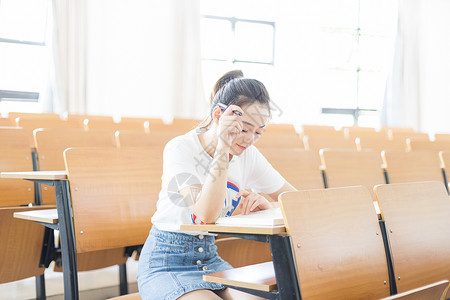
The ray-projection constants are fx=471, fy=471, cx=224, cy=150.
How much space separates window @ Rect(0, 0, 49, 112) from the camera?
5.75 metres

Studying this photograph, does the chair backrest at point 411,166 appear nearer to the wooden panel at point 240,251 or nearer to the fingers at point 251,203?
the wooden panel at point 240,251

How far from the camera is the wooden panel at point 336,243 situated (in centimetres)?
111

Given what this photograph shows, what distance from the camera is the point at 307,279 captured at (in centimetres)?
109

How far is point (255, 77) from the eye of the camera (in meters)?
3.74

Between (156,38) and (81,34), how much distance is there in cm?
103

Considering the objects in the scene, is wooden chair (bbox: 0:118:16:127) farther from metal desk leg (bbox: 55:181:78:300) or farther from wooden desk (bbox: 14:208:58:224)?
metal desk leg (bbox: 55:181:78:300)

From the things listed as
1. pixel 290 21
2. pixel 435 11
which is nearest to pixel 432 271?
pixel 290 21

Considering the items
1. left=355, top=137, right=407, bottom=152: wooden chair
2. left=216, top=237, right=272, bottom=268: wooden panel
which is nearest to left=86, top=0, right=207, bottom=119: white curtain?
left=355, top=137, right=407, bottom=152: wooden chair

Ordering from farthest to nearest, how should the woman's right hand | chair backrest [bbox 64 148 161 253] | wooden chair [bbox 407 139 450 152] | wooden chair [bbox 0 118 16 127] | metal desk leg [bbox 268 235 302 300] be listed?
wooden chair [bbox 407 139 450 152]
wooden chair [bbox 0 118 16 127]
chair backrest [bbox 64 148 161 253]
the woman's right hand
metal desk leg [bbox 268 235 302 300]

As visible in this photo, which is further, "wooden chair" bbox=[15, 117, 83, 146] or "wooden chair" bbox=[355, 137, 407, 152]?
"wooden chair" bbox=[355, 137, 407, 152]

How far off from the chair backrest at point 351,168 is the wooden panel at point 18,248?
1442 mm

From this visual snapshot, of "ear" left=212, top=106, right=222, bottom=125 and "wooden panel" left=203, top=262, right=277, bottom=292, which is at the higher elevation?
"ear" left=212, top=106, right=222, bottom=125

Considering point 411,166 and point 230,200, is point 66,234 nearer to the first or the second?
point 230,200

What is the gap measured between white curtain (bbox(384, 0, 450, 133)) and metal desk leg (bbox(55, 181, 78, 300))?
287 inches
